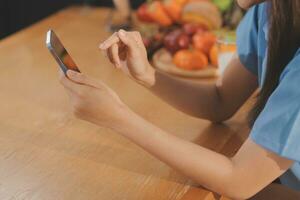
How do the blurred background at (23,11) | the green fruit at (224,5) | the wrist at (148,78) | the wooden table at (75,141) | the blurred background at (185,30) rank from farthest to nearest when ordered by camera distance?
the blurred background at (23,11) → the green fruit at (224,5) → the blurred background at (185,30) → the wrist at (148,78) → the wooden table at (75,141)

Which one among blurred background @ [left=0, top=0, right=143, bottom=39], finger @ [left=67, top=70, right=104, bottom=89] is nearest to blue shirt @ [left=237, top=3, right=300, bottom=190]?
finger @ [left=67, top=70, right=104, bottom=89]

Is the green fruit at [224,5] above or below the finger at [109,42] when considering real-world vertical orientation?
below

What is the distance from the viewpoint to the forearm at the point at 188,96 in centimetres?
128

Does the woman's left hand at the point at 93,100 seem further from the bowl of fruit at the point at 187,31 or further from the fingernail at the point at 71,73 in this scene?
the bowl of fruit at the point at 187,31

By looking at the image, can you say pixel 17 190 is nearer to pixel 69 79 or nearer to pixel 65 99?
pixel 69 79

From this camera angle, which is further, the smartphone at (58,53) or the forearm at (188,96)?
the forearm at (188,96)

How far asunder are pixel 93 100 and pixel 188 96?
41 centimetres

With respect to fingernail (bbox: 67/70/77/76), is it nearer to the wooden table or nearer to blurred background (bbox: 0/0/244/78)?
the wooden table

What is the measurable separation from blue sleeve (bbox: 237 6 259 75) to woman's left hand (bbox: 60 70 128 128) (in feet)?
1.48

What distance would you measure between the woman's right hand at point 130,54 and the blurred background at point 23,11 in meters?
Result: 1.58

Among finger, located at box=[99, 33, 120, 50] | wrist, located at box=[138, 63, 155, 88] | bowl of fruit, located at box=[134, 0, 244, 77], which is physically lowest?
bowl of fruit, located at box=[134, 0, 244, 77]

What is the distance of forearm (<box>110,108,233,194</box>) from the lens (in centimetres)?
96

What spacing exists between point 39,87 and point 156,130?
0.60m

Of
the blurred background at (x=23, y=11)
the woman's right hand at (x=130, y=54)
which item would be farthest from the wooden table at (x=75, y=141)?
the blurred background at (x=23, y=11)
